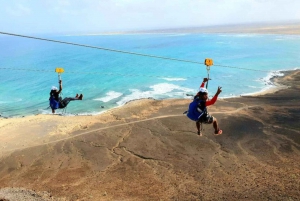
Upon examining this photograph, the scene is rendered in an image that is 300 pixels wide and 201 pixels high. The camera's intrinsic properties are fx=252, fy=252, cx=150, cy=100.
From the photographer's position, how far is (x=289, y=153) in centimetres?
1571

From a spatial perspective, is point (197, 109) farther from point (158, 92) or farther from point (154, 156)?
point (158, 92)

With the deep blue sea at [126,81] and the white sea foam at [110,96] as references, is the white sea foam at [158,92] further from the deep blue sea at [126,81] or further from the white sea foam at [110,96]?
the white sea foam at [110,96]

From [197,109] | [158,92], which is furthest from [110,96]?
[197,109]

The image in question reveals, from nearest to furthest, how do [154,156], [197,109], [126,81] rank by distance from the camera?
[197,109] → [154,156] → [126,81]

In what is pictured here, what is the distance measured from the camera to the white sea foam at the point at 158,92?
32.4 m

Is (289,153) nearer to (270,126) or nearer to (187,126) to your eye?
(270,126)

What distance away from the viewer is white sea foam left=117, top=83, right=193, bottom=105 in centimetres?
3238

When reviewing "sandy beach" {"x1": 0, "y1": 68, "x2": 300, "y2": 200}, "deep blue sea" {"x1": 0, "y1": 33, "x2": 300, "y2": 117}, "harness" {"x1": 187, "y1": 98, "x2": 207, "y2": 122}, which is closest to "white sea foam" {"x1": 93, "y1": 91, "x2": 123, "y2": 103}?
"deep blue sea" {"x1": 0, "y1": 33, "x2": 300, "y2": 117}

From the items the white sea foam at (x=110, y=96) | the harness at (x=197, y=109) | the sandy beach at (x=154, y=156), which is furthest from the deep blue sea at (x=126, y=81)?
the harness at (x=197, y=109)

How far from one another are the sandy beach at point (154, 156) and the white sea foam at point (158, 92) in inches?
325

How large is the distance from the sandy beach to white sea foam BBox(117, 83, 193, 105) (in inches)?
325

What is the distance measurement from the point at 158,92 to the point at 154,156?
18.8 metres

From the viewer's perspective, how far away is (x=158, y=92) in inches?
1357

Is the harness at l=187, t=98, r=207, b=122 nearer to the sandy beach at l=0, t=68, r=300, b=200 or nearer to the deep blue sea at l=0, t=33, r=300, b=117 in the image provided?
the sandy beach at l=0, t=68, r=300, b=200
